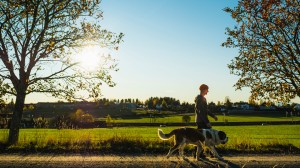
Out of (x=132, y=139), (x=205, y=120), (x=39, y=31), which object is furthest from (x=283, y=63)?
(x=39, y=31)

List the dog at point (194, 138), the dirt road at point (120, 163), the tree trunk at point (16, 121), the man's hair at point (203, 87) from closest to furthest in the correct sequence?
the dirt road at point (120, 163) → the dog at point (194, 138) → the man's hair at point (203, 87) → the tree trunk at point (16, 121)

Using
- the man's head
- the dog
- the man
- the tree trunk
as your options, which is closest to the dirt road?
the dog

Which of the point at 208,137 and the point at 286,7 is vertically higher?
the point at 286,7

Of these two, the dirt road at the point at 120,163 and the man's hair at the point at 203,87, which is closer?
the dirt road at the point at 120,163

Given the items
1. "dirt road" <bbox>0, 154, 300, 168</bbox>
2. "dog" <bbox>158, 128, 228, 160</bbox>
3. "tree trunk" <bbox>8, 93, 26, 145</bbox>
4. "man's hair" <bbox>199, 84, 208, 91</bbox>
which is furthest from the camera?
"tree trunk" <bbox>8, 93, 26, 145</bbox>

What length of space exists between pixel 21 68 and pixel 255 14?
11.2 metres

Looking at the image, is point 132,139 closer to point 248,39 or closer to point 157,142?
point 157,142

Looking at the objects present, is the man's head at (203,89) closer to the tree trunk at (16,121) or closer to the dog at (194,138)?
the dog at (194,138)

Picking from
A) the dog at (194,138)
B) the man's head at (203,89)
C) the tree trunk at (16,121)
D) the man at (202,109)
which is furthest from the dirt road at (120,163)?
the tree trunk at (16,121)

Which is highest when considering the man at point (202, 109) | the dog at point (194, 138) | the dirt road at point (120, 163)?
the man at point (202, 109)

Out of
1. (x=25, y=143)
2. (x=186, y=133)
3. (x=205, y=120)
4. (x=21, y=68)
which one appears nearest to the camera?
(x=186, y=133)

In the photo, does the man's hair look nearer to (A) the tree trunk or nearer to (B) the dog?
(B) the dog

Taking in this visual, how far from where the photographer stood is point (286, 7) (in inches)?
642

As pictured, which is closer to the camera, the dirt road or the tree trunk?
the dirt road
